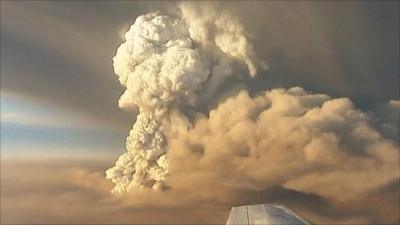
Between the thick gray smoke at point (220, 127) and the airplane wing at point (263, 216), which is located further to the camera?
the thick gray smoke at point (220, 127)

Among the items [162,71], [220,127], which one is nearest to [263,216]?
[220,127]

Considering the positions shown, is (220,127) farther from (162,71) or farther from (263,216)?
(263,216)

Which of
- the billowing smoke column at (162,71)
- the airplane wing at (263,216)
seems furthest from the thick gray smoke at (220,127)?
the airplane wing at (263,216)

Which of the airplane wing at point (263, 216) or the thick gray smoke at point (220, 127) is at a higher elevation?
the thick gray smoke at point (220, 127)

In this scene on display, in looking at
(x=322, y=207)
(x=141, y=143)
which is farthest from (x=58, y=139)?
(x=322, y=207)

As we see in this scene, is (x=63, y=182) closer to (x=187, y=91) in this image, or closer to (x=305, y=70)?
(x=187, y=91)

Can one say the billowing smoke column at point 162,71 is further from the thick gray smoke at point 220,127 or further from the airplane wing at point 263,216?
the airplane wing at point 263,216

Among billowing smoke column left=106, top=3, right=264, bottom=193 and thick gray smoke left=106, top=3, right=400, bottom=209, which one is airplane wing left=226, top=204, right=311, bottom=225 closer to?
thick gray smoke left=106, top=3, right=400, bottom=209

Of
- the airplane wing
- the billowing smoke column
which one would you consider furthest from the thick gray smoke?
the airplane wing
